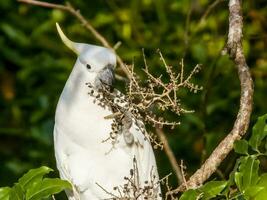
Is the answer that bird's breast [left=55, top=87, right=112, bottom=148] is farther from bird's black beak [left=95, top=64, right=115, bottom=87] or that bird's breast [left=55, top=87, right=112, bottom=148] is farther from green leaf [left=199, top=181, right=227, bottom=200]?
green leaf [left=199, top=181, right=227, bottom=200]

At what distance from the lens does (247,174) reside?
191 cm

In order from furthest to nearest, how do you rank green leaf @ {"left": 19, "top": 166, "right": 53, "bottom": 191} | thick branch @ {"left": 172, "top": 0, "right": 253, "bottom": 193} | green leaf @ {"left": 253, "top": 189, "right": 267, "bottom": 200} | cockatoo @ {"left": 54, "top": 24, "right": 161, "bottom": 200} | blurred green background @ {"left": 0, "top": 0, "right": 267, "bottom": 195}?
blurred green background @ {"left": 0, "top": 0, "right": 267, "bottom": 195}
cockatoo @ {"left": 54, "top": 24, "right": 161, "bottom": 200}
thick branch @ {"left": 172, "top": 0, "right": 253, "bottom": 193}
green leaf @ {"left": 19, "top": 166, "right": 53, "bottom": 191}
green leaf @ {"left": 253, "top": 189, "right": 267, "bottom": 200}

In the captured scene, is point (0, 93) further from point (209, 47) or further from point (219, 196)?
point (219, 196)

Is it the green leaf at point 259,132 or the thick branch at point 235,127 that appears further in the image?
the thick branch at point 235,127

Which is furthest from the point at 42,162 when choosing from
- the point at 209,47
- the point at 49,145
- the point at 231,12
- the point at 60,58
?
the point at 231,12

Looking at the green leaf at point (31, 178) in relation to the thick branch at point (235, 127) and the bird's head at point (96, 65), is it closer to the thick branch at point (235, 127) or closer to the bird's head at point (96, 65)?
the thick branch at point (235, 127)

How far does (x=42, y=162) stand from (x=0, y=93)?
717 mm

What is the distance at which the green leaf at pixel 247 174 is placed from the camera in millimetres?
1905

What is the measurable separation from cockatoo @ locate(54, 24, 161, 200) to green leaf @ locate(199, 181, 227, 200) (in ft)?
1.72

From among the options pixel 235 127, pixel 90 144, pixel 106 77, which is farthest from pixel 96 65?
pixel 235 127

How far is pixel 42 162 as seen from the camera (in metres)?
4.05

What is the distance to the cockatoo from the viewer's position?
2.47 m

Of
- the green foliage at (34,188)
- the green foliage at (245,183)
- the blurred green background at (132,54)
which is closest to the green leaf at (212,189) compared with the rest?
the green foliage at (245,183)

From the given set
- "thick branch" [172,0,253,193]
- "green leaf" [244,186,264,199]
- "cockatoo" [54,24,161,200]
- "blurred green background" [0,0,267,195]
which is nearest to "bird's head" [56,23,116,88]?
"cockatoo" [54,24,161,200]
